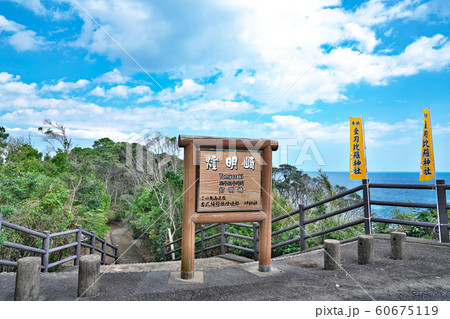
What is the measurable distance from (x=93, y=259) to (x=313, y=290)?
2834 mm

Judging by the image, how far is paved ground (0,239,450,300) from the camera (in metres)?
3.41

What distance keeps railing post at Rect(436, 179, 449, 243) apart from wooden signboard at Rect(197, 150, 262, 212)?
3.64 metres

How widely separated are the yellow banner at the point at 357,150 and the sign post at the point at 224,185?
766cm

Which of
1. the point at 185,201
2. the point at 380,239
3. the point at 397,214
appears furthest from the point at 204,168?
the point at 397,214

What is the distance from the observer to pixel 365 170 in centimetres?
1067

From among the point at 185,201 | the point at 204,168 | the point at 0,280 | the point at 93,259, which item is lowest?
the point at 0,280

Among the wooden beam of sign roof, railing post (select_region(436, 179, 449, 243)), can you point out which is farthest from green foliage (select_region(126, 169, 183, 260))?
railing post (select_region(436, 179, 449, 243))

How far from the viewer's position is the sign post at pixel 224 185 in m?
4.23

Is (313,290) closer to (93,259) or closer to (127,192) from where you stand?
(93,259)

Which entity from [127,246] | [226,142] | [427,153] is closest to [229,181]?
[226,142]

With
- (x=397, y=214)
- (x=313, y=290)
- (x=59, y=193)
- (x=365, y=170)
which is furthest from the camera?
(x=365, y=170)

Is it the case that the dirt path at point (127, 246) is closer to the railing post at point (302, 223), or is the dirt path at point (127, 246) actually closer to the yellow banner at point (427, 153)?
the railing post at point (302, 223)

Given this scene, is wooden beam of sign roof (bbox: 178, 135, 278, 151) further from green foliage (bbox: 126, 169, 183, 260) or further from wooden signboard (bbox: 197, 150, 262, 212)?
green foliage (bbox: 126, 169, 183, 260)

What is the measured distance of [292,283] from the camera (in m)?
3.84
